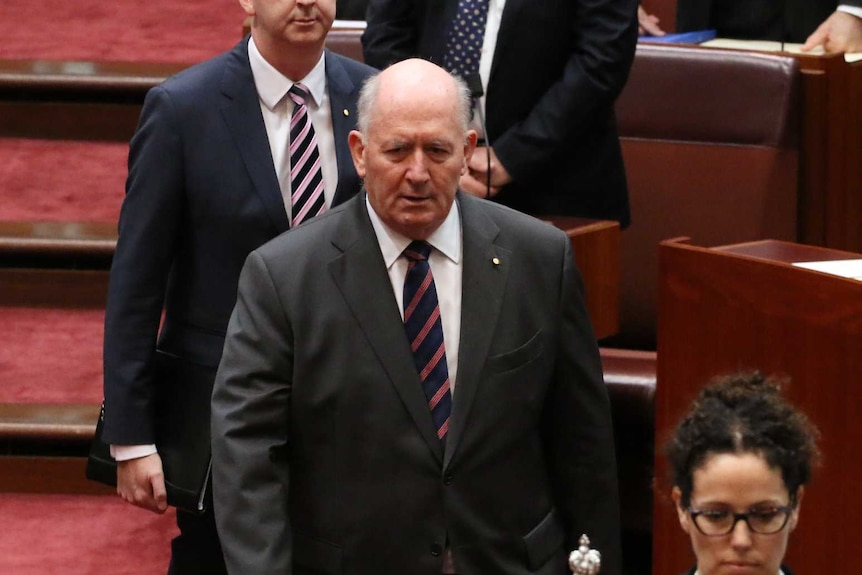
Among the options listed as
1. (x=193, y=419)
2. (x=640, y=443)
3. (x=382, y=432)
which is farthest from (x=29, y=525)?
(x=382, y=432)

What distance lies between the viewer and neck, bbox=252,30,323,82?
A: 2.34 metres

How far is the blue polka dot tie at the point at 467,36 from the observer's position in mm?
2918

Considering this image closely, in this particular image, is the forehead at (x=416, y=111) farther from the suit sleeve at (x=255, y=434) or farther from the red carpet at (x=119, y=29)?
the red carpet at (x=119, y=29)

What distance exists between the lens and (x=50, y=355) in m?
3.54

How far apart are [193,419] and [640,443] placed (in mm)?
1072

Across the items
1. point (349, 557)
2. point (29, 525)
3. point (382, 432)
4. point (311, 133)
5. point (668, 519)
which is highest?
point (311, 133)

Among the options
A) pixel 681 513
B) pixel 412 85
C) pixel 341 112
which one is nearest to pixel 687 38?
pixel 341 112

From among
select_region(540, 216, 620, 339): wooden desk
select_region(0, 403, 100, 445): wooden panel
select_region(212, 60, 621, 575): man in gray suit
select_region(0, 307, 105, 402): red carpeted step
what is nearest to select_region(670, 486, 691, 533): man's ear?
select_region(212, 60, 621, 575): man in gray suit

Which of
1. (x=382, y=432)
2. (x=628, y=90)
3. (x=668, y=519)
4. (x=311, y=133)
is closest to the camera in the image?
(x=382, y=432)

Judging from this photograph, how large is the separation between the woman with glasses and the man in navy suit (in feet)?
2.71

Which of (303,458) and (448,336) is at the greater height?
(448,336)

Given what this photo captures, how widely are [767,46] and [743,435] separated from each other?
205 centimetres

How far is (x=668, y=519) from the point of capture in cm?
265

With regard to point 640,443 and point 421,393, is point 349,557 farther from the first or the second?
point 640,443
